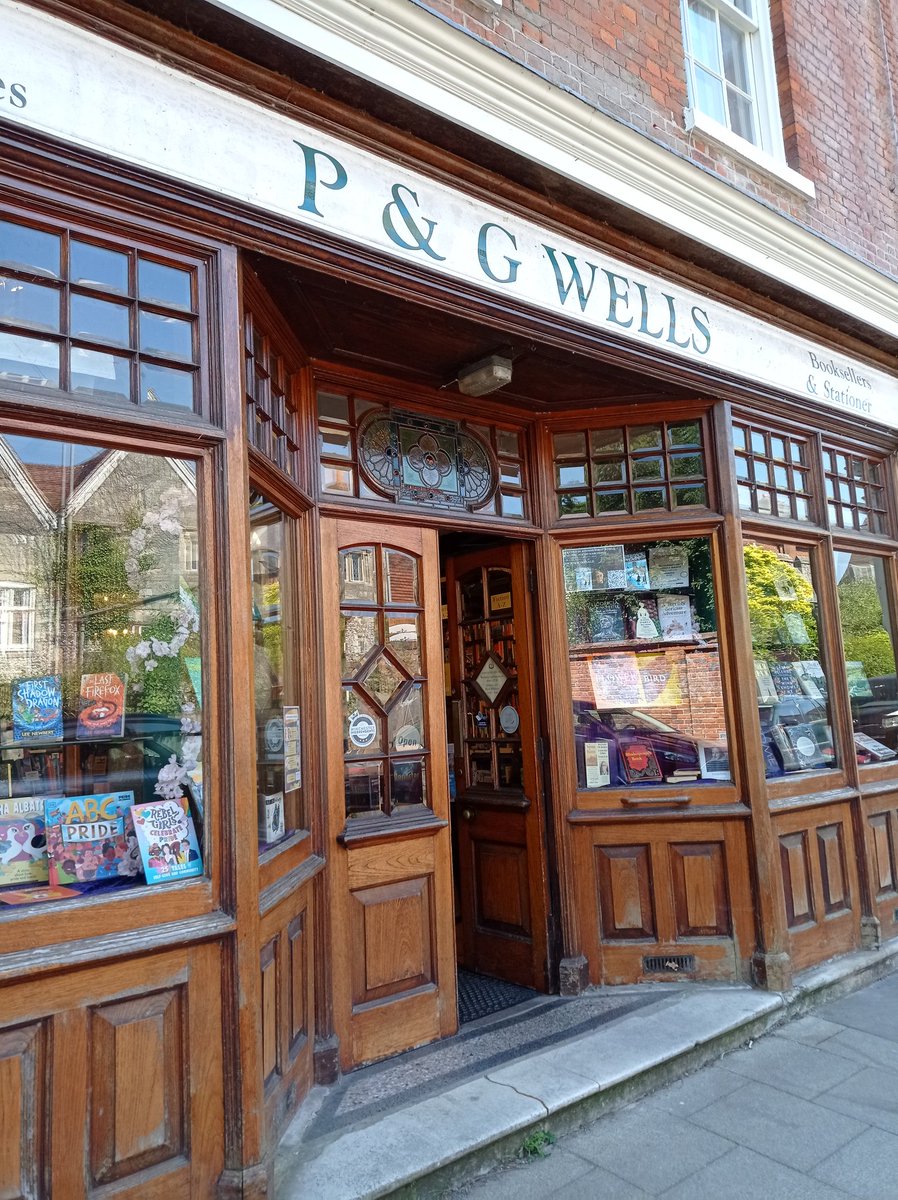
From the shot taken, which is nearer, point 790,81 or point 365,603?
point 365,603

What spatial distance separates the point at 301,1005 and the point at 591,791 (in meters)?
2.15

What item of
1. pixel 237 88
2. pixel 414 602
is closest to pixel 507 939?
pixel 414 602

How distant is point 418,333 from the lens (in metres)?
4.05

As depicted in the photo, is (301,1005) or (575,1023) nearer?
(301,1005)

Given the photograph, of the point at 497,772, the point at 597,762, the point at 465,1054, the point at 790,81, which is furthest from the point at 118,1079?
the point at 790,81

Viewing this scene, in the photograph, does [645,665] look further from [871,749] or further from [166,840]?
[166,840]

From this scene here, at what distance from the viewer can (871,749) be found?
6.02 metres

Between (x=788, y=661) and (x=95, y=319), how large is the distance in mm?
4725

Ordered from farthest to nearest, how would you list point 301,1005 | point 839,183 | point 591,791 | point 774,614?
point 839,183, point 774,614, point 591,791, point 301,1005

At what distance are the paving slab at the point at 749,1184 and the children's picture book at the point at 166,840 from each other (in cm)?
217

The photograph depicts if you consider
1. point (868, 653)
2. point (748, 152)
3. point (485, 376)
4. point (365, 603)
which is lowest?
point (868, 653)

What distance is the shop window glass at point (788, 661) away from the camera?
5320mm

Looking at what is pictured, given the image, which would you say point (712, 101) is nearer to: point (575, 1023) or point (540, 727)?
point (540, 727)

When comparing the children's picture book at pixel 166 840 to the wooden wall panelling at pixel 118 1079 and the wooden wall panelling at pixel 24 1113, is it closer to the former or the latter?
the wooden wall panelling at pixel 118 1079
